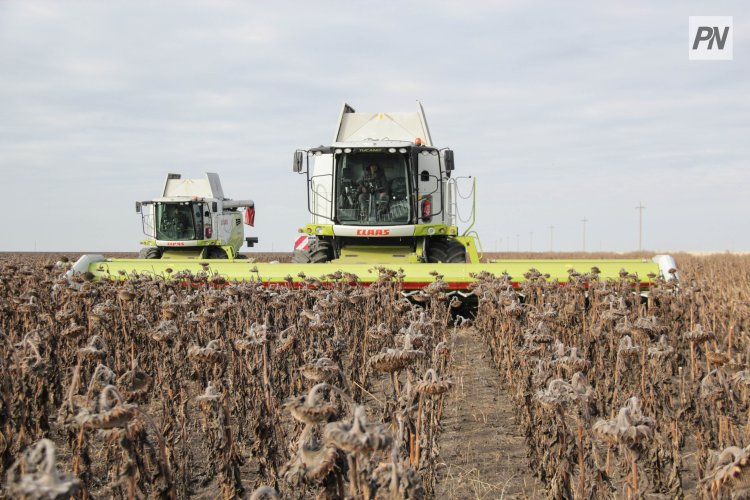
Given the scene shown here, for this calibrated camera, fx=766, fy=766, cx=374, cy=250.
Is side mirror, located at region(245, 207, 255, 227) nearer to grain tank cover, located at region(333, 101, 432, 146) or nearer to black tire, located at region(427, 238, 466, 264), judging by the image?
grain tank cover, located at region(333, 101, 432, 146)

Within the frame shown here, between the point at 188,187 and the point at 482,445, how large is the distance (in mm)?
19702

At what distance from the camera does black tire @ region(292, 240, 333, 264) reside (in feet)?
42.7

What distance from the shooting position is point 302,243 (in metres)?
14.2

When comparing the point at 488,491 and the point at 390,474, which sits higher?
the point at 390,474

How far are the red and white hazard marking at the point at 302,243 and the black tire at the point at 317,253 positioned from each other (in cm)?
45

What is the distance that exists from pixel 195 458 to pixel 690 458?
10.7 feet

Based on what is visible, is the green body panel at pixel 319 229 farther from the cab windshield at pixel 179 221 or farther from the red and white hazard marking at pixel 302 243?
the cab windshield at pixel 179 221

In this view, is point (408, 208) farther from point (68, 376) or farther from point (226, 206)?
point (226, 206)

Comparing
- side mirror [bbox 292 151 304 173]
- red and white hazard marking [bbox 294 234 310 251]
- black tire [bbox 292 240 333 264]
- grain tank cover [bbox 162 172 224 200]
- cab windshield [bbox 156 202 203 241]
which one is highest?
grain tank cover [bbox 162 172 224 200]

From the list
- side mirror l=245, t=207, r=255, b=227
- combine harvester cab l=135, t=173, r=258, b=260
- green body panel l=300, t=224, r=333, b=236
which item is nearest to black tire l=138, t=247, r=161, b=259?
combine harvester cab l=135, t=173, r=258, b=260

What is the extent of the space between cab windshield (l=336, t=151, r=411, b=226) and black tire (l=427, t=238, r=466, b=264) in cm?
94

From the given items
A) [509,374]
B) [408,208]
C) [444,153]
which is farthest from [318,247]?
[509,374]

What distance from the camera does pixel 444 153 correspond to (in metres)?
12.6

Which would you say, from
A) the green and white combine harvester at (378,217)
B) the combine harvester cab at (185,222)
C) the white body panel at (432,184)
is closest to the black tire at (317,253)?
the green and white combine harvester at (378,217)
